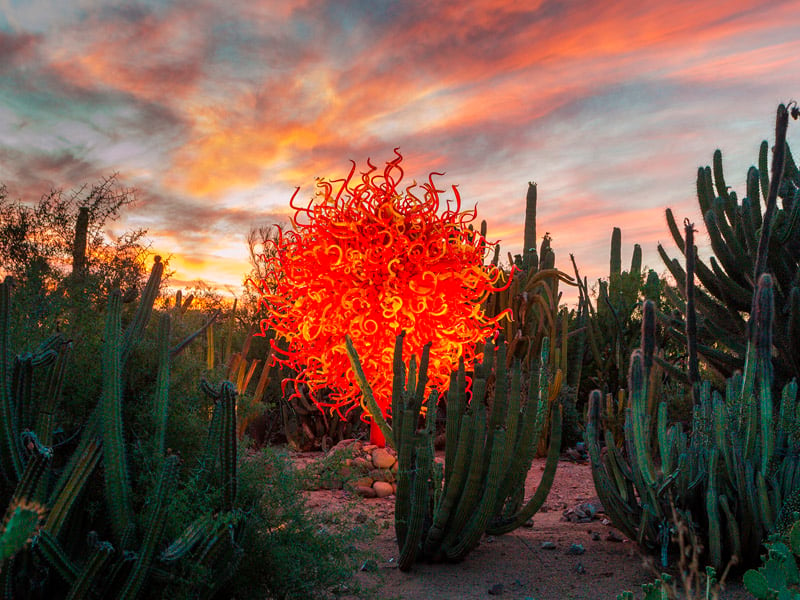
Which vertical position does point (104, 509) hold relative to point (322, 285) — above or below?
below

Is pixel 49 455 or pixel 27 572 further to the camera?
pixel 27 572

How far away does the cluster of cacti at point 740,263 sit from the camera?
7.04m

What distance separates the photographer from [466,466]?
4105 millimetres

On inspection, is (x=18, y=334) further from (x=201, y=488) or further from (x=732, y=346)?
(x=732, y=346)

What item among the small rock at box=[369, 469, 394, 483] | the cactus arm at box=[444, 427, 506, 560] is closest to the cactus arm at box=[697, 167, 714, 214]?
the small rock at box=[369, 469, 394, 483]

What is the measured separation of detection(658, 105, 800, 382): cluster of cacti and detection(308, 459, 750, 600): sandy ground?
3.15m

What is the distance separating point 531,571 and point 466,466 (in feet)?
2.54

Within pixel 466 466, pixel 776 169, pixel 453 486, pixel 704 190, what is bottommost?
pixel 453 486

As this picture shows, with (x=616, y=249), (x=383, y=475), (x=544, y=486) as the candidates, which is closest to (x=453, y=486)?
(x=544, y=486)

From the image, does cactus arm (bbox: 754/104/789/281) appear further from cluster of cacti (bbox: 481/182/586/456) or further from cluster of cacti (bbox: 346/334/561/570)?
cluster of cacti (bbox: 481/182/586/456)

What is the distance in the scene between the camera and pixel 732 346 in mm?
7410

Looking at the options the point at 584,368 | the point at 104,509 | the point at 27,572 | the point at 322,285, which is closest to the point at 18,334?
the point at 104,509

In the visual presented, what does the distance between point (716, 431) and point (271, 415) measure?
23.0 ft

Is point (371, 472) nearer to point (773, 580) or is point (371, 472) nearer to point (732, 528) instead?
point (732, 528)
